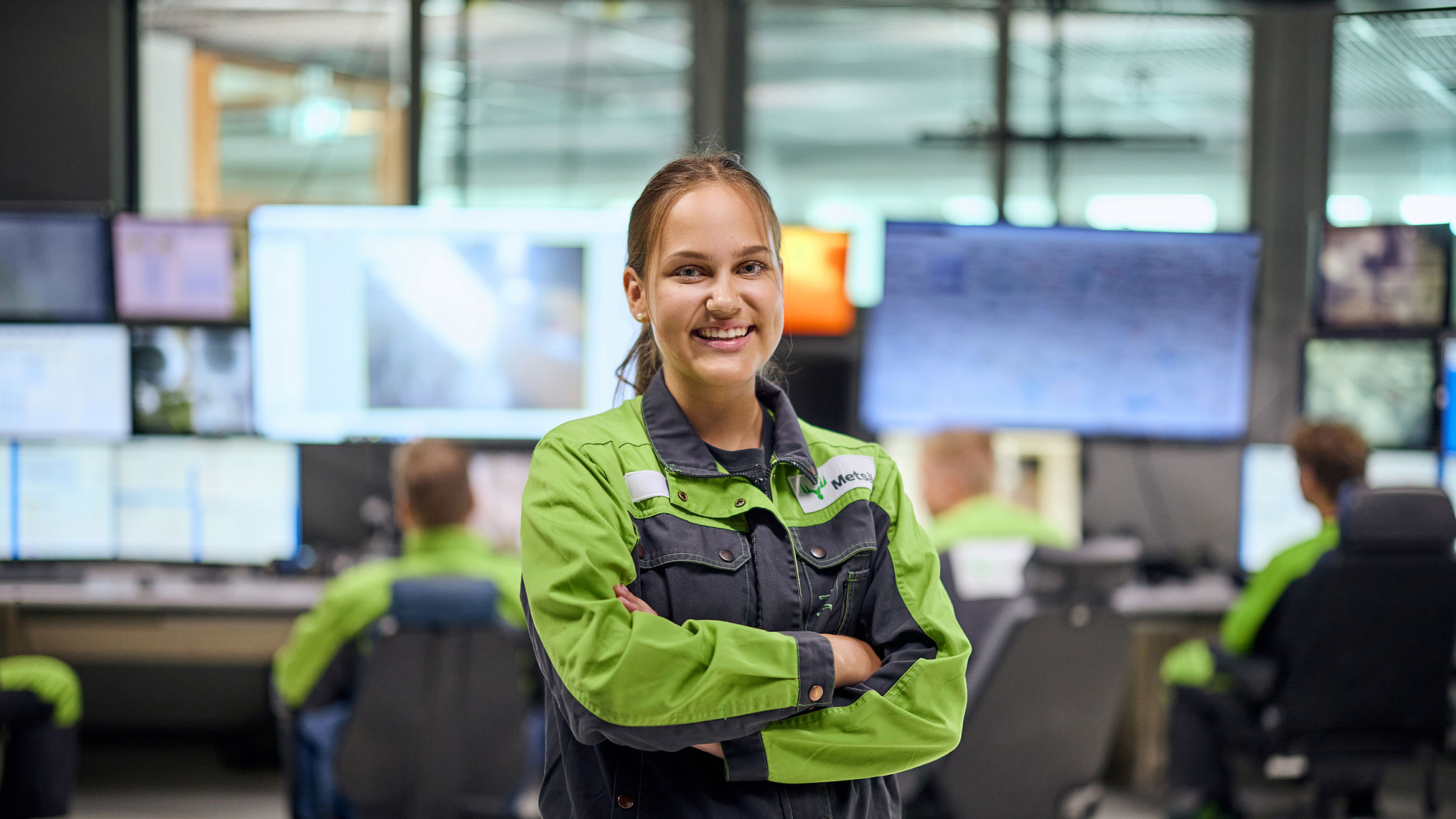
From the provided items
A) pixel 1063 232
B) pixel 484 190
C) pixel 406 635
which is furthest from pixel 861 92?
pixel 406 635

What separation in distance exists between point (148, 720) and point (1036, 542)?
3195mm

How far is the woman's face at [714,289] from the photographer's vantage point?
104 cm

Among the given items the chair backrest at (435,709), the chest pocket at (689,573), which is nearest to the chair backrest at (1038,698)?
the chair backrest at (435,709)

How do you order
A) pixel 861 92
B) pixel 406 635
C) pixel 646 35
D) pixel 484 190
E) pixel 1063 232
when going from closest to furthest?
1. pixel 406 635
2. pixel 1063 232
3. pixel 646 35
4. pixel 861 92
5. pixel 484 190

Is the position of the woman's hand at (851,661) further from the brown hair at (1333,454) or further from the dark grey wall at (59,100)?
the dark grey wall at (59,100)

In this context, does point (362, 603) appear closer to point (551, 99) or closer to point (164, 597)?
point (164, 597)

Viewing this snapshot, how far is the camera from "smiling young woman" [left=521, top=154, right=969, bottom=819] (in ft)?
3.19

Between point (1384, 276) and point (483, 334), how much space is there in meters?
2.89

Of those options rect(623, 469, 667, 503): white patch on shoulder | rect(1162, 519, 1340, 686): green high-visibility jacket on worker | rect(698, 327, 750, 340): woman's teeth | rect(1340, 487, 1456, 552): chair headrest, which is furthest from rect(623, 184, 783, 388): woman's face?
rect(1162, 519, 1340, 686): green high-visibility jacket on worker

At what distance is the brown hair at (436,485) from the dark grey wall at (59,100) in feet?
6.38

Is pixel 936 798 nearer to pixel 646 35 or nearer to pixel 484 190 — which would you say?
pixel 646 35

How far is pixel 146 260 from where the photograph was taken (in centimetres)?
345

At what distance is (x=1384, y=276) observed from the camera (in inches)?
141

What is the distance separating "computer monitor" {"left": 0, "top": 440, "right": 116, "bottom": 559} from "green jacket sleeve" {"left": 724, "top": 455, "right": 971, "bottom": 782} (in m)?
3.01
